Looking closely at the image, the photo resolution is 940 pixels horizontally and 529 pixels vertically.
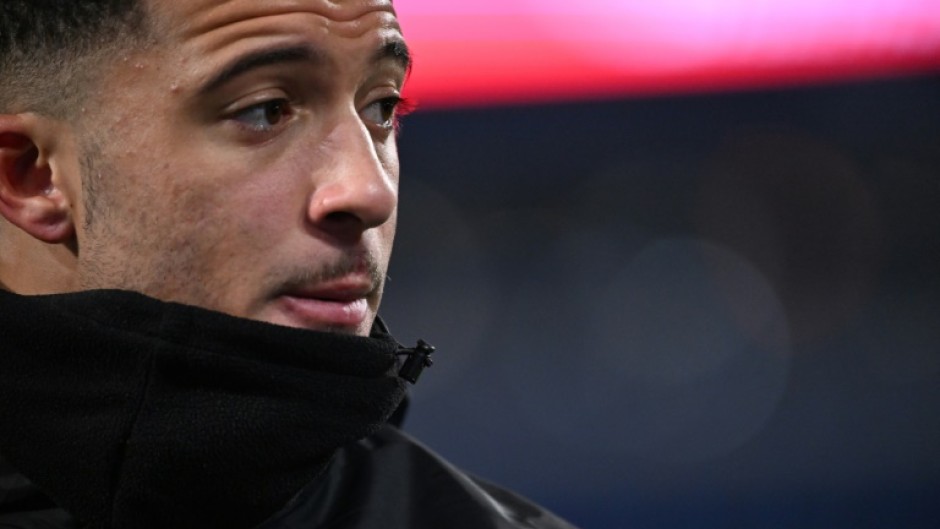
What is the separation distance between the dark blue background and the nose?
62.9 inches

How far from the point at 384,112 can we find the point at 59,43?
30 cm

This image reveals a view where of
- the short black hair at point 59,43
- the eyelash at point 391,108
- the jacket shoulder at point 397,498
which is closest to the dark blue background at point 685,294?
the jacket shoulder at point 397,498

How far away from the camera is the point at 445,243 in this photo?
2998 millimetres

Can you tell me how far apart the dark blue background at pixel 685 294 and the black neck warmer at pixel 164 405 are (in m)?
1.59

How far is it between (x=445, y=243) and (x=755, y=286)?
0.77 meters

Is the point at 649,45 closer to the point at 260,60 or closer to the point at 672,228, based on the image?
the point at 672,228

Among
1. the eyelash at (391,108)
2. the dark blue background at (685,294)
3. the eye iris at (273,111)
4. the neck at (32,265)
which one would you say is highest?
the dark blue background at (685,294)

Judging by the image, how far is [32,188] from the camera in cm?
107

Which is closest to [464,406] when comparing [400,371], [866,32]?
[866,32]

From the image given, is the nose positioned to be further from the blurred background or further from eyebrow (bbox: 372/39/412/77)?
the blurred background

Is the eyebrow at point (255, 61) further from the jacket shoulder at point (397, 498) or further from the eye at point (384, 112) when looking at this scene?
the jacket shoulder at point (397, 498)

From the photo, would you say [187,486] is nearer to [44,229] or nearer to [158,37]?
[44,229]

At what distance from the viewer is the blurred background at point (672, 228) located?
2.71 meters

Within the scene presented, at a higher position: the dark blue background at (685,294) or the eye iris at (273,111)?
the dark blue background at (685,294)
